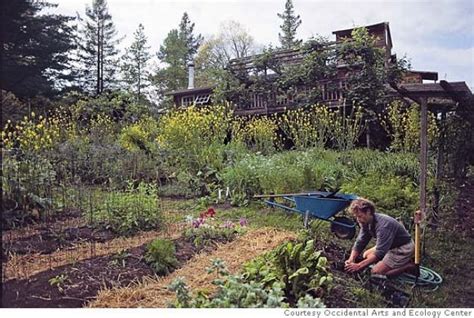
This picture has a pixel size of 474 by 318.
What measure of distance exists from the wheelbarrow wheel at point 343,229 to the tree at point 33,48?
162cm

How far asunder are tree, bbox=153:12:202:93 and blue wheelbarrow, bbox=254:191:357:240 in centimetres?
94

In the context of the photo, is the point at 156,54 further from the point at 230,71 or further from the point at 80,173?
the point at 80,173

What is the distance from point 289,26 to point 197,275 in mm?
1428

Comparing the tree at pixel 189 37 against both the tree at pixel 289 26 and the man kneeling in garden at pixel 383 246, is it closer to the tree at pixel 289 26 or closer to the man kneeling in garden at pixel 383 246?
the tree at pixel 289 26

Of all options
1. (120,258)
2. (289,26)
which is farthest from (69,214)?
(289,26)

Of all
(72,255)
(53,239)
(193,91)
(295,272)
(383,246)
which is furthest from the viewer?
(193,91)

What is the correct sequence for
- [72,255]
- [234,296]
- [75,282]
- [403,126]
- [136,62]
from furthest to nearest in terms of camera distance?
[136,62], [403,126], [72,255], [75,282], [234,296]

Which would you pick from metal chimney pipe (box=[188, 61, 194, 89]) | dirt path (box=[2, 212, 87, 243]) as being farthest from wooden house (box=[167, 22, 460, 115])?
dirt path (box=[2, 212, 87, 243])

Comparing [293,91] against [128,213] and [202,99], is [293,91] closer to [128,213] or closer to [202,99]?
[202,99]

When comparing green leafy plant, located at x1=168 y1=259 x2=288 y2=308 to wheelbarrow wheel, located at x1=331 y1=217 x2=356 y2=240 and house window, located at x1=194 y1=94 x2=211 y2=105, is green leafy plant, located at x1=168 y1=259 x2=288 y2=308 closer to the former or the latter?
wheelbarrow wheel, located at x1=331 y1=217 x2=356 y2=240

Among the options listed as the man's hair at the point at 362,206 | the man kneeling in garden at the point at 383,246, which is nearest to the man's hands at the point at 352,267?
the man kneeling in garden at the point at 383,246

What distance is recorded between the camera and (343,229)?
218 centimetres

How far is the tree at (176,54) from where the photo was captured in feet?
8.07

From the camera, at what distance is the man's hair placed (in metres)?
2.10
